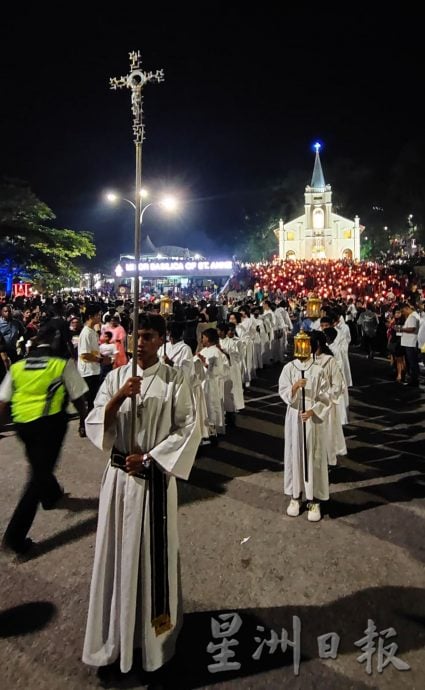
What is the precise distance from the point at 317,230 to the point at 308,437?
64.7 m

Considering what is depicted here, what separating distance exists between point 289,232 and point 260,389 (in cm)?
5733

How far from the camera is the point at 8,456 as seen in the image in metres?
6.89

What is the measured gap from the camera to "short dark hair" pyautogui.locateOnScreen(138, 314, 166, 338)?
309 centimetres

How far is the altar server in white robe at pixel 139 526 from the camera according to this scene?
2797 mm

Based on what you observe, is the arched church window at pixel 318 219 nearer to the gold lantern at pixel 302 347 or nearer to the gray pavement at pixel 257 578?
the gray pavement at pixel 257 578

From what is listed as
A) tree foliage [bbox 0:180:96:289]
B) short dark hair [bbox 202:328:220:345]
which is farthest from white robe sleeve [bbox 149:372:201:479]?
tree foliage [bbox 0:180:96:289]

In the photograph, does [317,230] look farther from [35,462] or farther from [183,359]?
[35,462]

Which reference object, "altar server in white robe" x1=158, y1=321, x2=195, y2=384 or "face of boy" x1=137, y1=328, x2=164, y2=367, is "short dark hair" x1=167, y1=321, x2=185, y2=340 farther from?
"face of boy" x1=137, y1=328, x2=164, y2=367

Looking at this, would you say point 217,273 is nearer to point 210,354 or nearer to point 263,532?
point 210,354

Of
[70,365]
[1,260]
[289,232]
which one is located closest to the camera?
[70,365]

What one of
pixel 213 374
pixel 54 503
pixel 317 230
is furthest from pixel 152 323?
pixel 317 230

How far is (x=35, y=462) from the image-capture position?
4.49 metres

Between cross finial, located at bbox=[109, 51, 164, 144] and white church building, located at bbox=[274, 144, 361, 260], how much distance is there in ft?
207

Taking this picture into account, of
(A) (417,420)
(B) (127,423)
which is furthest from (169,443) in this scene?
(A) (417,420)
